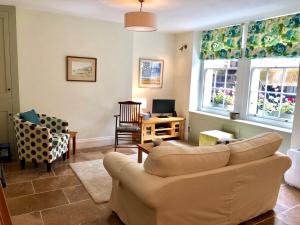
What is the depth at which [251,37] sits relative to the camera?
412cm

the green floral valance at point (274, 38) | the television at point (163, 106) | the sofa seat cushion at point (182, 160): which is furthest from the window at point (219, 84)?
the sofa seat cushion at point (182, 160)

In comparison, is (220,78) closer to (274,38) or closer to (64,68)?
(274,38)

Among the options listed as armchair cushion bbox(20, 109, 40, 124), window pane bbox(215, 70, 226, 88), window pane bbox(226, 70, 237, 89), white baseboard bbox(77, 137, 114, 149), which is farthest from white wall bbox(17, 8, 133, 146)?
window pane bbox(226, 70, 237, 89)

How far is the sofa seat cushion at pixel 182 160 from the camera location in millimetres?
1819

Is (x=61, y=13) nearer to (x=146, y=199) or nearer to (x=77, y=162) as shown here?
(x=77, y=162)

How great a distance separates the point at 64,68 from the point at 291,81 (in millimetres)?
3686

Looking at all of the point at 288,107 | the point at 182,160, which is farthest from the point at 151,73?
the point at 182,160

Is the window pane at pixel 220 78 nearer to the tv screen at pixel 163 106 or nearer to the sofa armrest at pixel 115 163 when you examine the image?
the tv screen at pixel 163 106

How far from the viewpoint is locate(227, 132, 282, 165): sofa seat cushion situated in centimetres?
218

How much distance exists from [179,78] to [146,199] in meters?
4.30

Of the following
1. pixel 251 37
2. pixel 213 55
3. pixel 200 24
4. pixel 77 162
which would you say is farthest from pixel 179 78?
pixel 77 162

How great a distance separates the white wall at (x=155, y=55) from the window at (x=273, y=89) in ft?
6.64

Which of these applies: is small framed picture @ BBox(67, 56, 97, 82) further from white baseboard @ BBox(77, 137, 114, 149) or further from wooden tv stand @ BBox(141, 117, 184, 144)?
wooden tv stand @ BBox(141, 117, 184, 144)

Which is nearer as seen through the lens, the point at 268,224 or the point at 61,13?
the point at 268,224
